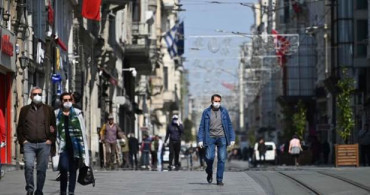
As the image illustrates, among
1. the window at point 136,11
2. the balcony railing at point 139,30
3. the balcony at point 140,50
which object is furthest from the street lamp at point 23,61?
the window at point 136,11

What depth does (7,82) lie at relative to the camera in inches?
1314

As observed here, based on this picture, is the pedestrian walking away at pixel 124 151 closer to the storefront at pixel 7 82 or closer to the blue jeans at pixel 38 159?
the storefront at pixel 7 82

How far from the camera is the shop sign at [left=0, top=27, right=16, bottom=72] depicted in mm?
31359

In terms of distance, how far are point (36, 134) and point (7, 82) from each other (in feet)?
49.9

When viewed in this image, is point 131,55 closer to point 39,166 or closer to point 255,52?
point 255,52

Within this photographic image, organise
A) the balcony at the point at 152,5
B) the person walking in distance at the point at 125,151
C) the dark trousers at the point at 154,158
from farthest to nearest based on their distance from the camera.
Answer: the balcony at the point at 152,5
the dark trousers at the point at 154,158
the person walking in distance at the point at 125,151

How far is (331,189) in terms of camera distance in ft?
72.0

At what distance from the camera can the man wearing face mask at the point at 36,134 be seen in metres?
18.4

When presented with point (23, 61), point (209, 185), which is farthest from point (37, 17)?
point (209, 185)

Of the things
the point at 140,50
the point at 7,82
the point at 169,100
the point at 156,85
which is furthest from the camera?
the point at 169,100

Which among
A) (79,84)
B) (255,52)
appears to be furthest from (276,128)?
(79,84)

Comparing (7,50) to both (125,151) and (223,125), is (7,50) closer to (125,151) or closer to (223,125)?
(223,125)

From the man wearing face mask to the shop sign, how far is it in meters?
13.0

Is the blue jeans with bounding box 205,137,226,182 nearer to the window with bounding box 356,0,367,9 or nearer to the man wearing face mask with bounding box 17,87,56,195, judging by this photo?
the man wearing face mask with bounding box 17,87,56,195
